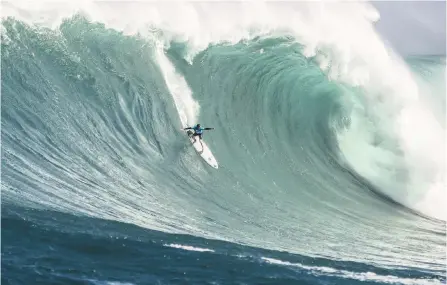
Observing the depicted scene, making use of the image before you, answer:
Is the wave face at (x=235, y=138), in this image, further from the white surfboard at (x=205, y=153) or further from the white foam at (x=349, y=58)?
the white surfboard at (x=205, y=153)

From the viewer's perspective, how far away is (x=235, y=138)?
15.8 meters

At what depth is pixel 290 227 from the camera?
1155cm

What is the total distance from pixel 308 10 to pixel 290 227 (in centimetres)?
871

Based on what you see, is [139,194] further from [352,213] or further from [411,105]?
[411,105]

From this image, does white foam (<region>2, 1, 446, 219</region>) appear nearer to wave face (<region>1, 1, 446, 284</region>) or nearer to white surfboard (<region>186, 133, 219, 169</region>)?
wave face (<region>1, 1, 446, 284</region>)

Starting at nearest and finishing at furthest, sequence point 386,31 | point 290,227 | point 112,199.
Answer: point 112,199, point 290,227, point 386,31

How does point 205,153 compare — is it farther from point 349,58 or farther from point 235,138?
point 349,58

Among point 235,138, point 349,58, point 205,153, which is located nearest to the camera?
point 205,153

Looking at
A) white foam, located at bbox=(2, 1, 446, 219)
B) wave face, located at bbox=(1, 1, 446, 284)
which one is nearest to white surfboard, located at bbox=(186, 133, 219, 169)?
wave face, located at bbox=(1, 1, 446, 284)

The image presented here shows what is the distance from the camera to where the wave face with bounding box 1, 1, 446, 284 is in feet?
35.0

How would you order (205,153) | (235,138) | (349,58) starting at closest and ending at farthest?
(205,153), (235,138), (349,58)

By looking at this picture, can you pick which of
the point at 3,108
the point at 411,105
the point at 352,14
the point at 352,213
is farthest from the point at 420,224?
the point at 3,108

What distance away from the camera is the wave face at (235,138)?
35.0 feet

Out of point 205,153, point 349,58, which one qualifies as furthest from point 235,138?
point 349,58
